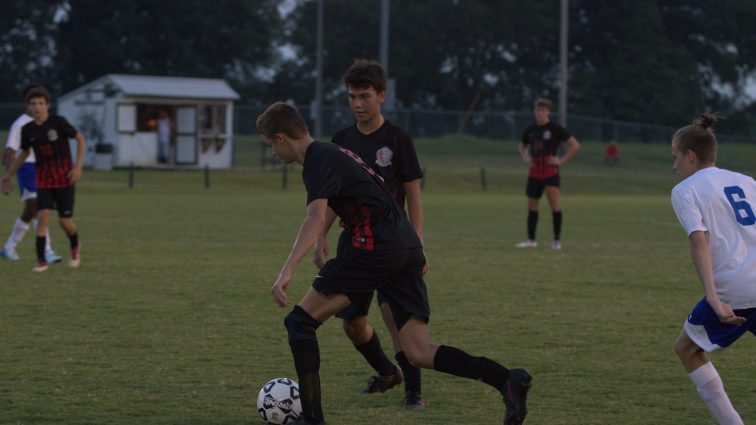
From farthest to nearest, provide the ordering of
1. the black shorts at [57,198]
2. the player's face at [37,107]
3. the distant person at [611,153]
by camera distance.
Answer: the distant person at [611,153]
the black shorts at [57,198]
the player's face at [37,107]

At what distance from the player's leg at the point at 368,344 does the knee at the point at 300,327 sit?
45 cm

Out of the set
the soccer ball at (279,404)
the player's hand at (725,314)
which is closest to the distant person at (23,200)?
the soccer ball at (279,404)

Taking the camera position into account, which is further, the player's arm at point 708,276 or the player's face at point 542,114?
the player's face at point 542,114

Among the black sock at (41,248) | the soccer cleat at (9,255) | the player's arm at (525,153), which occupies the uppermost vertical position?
the player's arm at (525,153)

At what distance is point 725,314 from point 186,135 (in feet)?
118

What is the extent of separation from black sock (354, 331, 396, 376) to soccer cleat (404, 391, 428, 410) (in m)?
0.23

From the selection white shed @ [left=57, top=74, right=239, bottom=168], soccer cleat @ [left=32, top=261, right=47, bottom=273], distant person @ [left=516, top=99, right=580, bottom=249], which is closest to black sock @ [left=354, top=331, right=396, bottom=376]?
soccer cleat @ [left=32, top=261, right=47, bottom=273]

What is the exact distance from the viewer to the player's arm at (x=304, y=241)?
5.44 meters

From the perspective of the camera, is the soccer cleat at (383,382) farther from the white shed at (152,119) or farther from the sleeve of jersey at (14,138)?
the white shed at (152,119)

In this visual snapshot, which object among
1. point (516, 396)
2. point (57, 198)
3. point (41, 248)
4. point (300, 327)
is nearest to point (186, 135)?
point (41, 248)

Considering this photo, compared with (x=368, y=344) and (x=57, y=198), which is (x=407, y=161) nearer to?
(x=368, y=344)

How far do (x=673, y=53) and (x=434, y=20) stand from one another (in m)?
13.8

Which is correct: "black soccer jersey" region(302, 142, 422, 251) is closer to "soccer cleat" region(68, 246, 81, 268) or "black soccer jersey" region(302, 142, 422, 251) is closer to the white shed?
"soccer cleat" region(68, 246, 81, 268)

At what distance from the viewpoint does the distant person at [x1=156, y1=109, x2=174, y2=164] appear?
39188 mm
